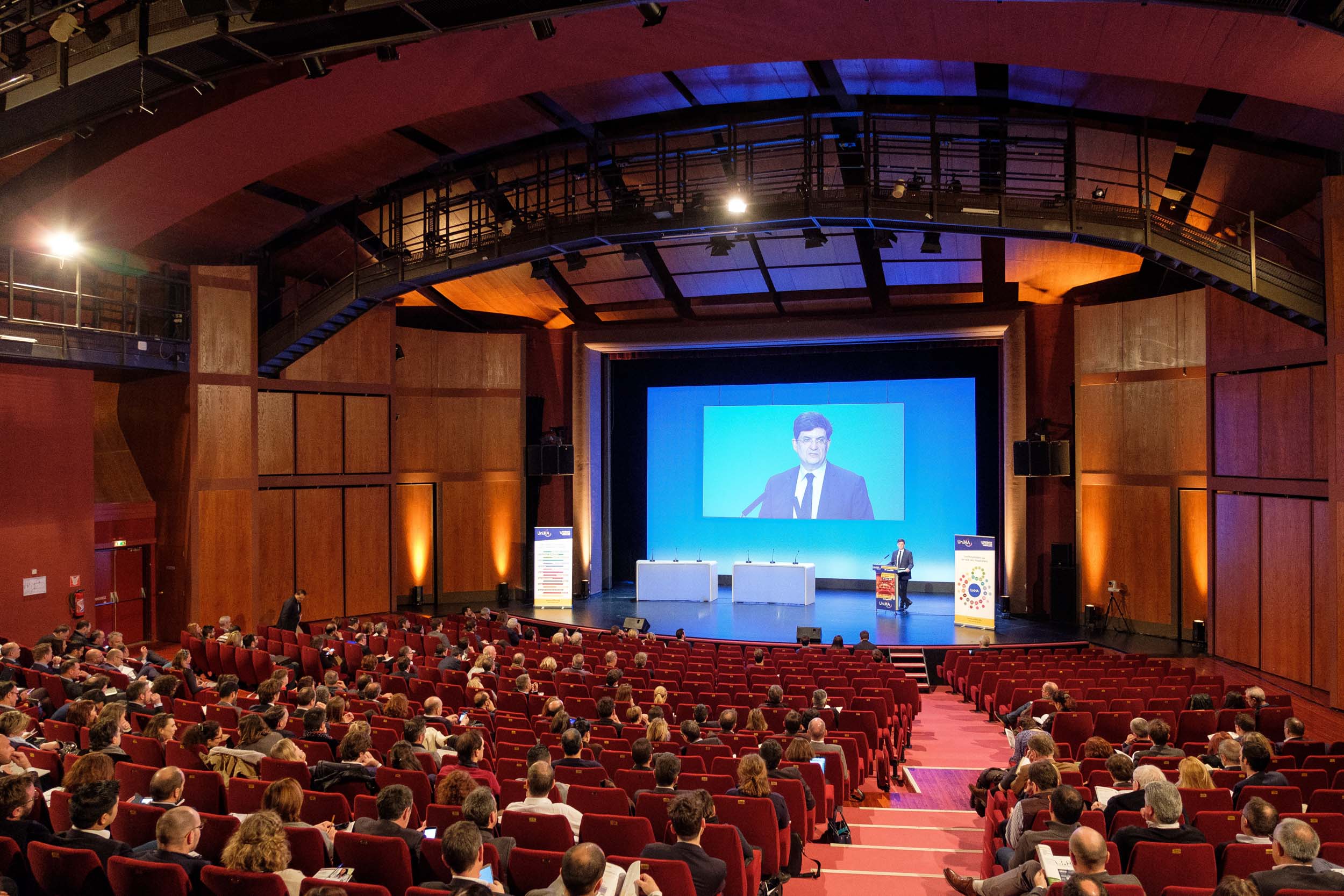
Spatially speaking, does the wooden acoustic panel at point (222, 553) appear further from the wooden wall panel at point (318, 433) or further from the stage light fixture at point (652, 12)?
the stage light fixture at point (652, 12)

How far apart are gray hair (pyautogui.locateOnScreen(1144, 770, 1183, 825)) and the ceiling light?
14114mm

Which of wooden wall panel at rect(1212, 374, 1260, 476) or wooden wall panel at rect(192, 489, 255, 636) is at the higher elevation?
wooden wall panel at rect(1212, 374, 1260, 476)

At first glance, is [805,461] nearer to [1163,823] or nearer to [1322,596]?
[1322,596]

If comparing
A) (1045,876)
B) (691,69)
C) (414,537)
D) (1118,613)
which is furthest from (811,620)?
(1045,876)

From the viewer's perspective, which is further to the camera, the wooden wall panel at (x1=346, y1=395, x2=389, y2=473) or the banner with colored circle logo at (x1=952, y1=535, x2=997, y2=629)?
the wooden wall panel at (x1=346, y1=395, x2=389, y2=473)

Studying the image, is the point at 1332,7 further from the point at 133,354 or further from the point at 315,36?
the point at 133,354

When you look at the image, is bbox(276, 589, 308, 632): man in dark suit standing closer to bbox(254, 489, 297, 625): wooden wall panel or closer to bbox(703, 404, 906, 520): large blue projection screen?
bbox(254, 489, 297, 625): wooden wall panel

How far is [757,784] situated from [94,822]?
146 inches

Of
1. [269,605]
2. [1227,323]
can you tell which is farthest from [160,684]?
[1227,323]

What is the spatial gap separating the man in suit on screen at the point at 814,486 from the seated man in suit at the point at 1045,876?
17159 millimetres

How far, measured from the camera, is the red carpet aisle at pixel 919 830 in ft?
20.3

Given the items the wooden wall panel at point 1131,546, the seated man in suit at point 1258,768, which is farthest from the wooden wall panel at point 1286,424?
the seated man in suit at point 1258,768

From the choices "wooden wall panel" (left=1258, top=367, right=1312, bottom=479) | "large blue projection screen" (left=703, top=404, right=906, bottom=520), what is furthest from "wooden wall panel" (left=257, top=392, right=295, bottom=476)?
"wooden wall panel" (left=1258, top=367, right=1312, bottom=479)

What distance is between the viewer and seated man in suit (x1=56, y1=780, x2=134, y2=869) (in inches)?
172
